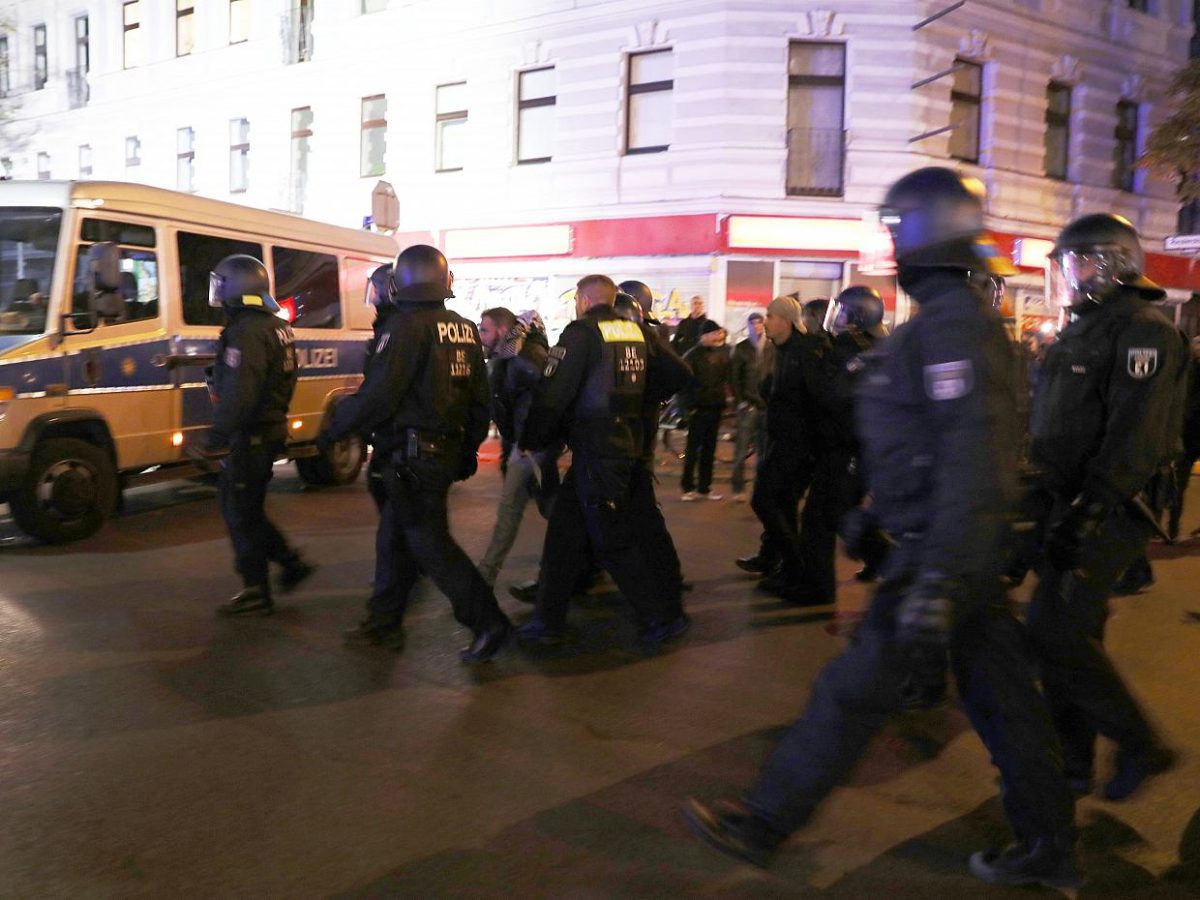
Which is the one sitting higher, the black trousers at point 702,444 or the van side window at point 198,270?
the van side window at point 198,270

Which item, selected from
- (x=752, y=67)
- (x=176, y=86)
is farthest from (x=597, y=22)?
(x=176, y=86)

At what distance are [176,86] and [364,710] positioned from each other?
2332cm

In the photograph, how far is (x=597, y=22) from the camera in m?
18.8

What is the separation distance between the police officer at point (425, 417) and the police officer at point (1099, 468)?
253cm

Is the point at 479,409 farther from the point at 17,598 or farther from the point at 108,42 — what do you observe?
the point at 108,42

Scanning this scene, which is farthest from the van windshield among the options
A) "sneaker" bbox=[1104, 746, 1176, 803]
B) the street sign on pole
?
the street sign on pole

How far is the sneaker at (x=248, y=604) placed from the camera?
20.1ft

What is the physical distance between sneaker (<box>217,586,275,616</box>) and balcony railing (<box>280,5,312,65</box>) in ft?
61.5

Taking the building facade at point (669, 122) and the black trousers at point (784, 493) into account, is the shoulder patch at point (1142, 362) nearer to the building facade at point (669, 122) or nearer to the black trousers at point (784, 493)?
the black trousers at point (784, 493)

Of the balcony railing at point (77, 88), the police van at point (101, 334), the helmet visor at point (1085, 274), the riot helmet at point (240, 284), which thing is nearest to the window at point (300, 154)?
the balcony railing at point (77, 88)

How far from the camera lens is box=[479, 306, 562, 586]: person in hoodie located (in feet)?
20.5

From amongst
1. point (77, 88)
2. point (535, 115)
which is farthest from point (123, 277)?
point (77, 88)

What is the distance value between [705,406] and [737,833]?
287 inches

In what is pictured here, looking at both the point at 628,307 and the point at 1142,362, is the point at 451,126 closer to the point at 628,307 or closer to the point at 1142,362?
the point at 628,307
